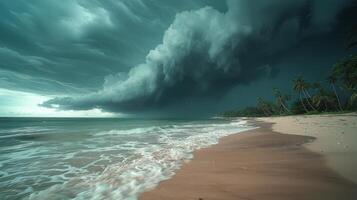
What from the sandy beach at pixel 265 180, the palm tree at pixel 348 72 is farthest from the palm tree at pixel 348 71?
the sandy beach at pixel 265 180

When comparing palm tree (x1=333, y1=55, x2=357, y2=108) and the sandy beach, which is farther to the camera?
palm tree (x1=333, y1=55, x2=357, y2=108)

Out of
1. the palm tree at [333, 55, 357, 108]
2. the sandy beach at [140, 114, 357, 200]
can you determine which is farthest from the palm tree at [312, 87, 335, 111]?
the sandy beach at [140, 114, 357, 200]

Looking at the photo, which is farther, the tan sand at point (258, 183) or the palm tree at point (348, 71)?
the palm tree at point (348, 71)

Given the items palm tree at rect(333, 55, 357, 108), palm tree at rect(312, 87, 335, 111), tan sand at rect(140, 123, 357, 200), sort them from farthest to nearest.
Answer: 1. palm tree at rect(312, 87, 335, 111)
2. palm tree at rect(333, 55, 357, 108)
3. tan sand at rect(140, 123, 357, 200)

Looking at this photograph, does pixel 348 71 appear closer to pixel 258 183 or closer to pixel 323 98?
pixel 323 98

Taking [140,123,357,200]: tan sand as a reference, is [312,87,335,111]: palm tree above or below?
above

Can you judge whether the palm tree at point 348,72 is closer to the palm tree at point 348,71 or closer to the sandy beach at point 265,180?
the palm tree at point 348,71

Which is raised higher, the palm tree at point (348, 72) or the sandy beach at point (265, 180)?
the palm tree at point (348, 72)

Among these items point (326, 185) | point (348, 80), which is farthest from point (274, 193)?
point (348, 80)

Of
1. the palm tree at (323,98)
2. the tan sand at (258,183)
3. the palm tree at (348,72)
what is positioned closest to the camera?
the tan sand at (258,183)

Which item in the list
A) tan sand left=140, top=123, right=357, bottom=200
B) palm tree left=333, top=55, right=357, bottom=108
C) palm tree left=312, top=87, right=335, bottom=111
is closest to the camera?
tan sand left=140, top=123, right=357, bottom=200

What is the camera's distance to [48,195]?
17.3 ft

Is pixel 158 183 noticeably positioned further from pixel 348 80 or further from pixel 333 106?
pixel 333 106

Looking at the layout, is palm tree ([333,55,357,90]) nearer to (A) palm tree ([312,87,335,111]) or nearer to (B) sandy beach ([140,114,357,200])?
(A) palm tree ([312,87,335,111])
